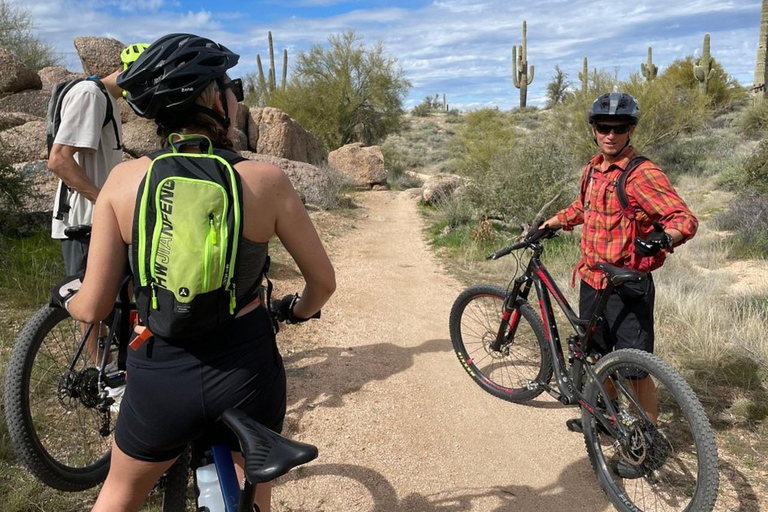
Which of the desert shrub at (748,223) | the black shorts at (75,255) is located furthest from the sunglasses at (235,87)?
the desert shrub at (748,223)

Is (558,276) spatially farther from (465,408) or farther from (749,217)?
(749,217)

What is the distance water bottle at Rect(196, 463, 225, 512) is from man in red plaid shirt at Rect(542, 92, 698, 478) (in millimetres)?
2066

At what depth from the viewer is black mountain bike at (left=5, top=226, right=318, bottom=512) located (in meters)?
2.32

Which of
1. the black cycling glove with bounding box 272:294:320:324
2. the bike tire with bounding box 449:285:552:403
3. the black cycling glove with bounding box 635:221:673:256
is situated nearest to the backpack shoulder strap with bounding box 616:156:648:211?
the black cycling glove with bounding box 635:221:673:256

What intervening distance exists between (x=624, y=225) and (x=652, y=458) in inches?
44.7

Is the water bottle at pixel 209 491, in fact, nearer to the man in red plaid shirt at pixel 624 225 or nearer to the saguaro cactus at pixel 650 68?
the man in red plaid shirt at pixel 624 225

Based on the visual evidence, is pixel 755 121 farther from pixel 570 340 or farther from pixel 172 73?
pixel 172 73

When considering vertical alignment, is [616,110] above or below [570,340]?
above

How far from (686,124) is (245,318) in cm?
1773

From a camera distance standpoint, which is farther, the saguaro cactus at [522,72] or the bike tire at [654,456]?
the saguaro cactus at [522,72]

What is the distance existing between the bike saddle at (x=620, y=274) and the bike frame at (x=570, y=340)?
0.22 feet

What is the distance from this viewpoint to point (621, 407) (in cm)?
270

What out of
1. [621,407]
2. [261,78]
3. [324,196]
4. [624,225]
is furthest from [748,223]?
[261,78]

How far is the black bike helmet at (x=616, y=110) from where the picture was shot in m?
2.83
